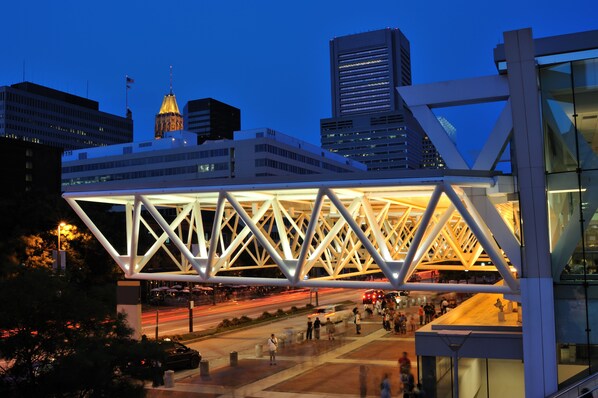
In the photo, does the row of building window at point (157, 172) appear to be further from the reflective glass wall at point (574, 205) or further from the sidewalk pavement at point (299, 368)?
the reflective glass wall at point (574, 205)

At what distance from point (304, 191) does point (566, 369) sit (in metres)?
8.09

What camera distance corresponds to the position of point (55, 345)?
11.8 metres

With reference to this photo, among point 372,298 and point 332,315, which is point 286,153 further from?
point 332,315

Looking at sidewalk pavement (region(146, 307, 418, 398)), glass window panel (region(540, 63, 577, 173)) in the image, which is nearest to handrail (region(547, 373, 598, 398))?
glass window panel (region(540, 63, 577, 173))

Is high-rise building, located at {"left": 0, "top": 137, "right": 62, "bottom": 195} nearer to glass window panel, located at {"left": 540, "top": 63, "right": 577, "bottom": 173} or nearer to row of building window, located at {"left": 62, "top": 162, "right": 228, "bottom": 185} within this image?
row of building window, located at {"left": 62, "top": 162, "right": 228, "bottom": 185}

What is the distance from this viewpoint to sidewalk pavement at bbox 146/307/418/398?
23.5 metres

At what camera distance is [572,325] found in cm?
1516

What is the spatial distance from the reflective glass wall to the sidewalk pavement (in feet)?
29.4

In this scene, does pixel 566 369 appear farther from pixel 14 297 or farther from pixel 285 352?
pixel 285 352

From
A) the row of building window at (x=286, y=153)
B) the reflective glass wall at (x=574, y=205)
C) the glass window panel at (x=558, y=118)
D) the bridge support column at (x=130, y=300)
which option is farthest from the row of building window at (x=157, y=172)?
the reflective glass wall at (x=574, y=205)

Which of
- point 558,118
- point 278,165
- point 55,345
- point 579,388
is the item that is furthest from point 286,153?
point 55,345

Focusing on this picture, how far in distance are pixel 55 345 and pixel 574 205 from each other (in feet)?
39.5

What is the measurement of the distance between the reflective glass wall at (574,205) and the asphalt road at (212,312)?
28543 mm

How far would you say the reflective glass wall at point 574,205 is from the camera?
14926 mm
